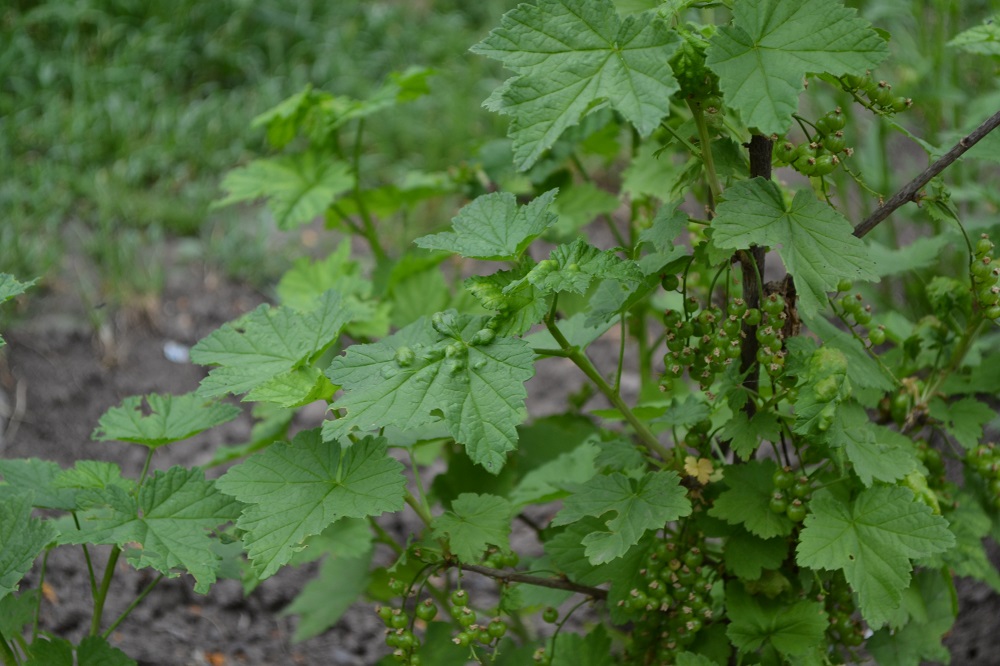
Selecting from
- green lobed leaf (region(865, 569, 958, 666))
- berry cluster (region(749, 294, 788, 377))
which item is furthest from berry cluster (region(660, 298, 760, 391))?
green lobed leaf (region(865, 569, 958, 666))

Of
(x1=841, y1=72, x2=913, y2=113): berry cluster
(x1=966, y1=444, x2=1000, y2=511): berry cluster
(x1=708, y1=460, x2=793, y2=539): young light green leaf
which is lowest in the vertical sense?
(x1=966, y1=444, x2=1000, y2=511): berry cluster

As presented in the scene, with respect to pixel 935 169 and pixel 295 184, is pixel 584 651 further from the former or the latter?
pixel 295 184

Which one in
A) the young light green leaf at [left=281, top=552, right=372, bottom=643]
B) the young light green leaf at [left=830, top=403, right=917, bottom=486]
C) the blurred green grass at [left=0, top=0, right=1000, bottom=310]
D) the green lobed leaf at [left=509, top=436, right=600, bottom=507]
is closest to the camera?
the young light green leaf at [left=830, top=403, right=917, bottom=486]

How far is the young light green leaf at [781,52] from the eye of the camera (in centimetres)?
126

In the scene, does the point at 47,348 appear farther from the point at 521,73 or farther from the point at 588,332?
the point at 521,73

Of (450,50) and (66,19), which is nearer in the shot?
(66,19)

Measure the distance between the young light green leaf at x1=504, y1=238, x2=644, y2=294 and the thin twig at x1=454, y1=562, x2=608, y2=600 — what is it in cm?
49

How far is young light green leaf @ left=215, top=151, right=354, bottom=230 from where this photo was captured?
7.28 feet

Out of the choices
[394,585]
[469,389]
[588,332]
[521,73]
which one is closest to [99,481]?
[394,585]

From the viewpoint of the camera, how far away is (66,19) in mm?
4855

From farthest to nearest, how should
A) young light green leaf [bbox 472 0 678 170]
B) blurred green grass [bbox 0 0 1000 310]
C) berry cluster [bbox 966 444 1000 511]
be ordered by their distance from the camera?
blurred green grass [bbox 0 0 1000 310] → berry cluster [bbox 966 444 1000 511] → young light green leaf [bbox 472 0 678 170]

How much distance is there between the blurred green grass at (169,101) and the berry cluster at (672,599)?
2587 mm

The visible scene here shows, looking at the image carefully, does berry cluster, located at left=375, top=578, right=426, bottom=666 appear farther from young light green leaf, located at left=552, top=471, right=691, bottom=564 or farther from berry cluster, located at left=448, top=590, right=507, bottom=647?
young light green leaf, located at left=552, top=471, right=691, bottom=564

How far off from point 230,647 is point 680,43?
186cm
